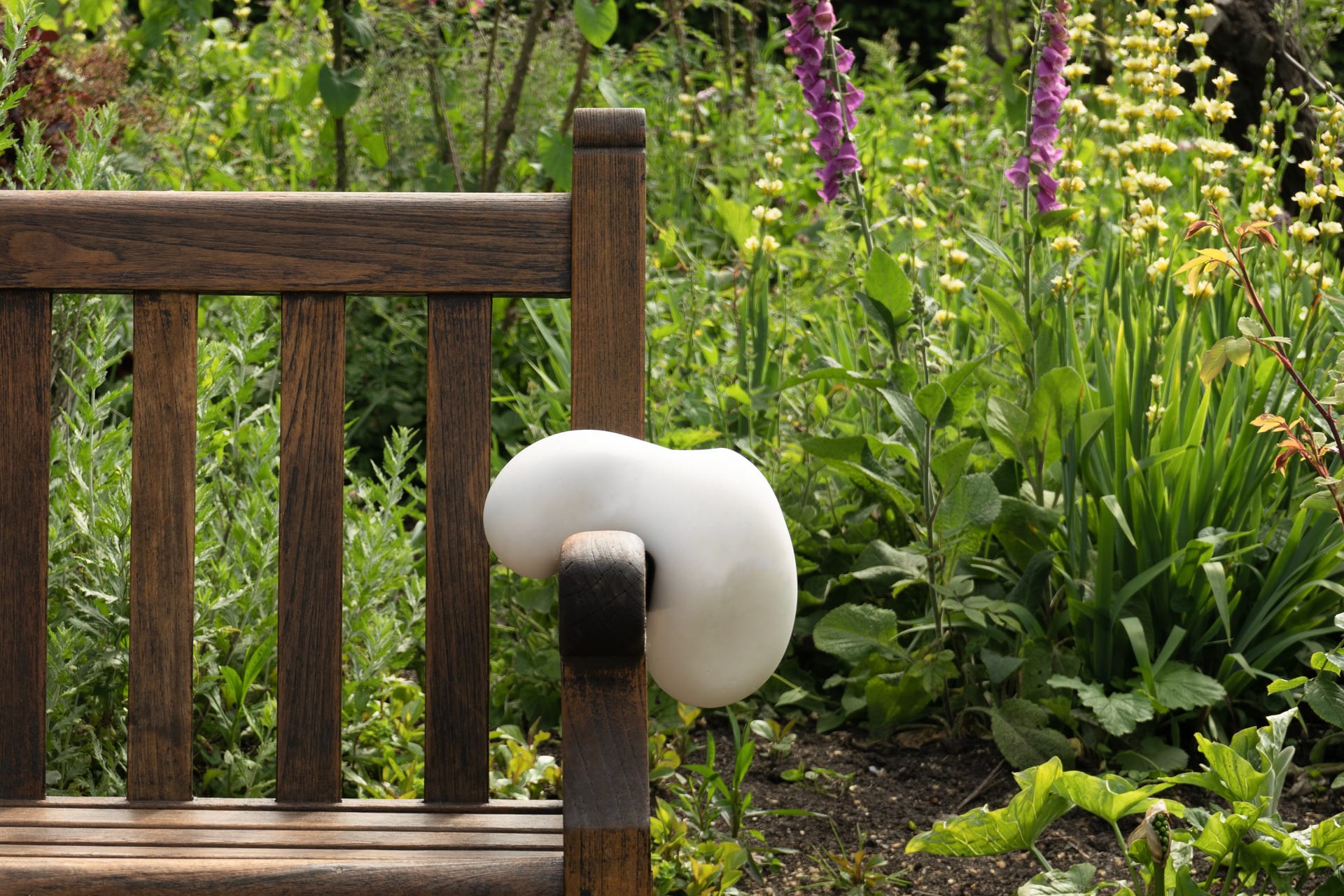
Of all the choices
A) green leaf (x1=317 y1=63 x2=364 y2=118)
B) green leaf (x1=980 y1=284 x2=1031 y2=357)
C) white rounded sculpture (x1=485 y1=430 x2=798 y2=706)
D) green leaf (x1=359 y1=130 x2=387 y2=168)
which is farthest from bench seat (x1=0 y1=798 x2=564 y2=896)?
green leaf (x1=359 y1=130 x2=387 y2=168)

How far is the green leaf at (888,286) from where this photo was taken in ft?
5.67

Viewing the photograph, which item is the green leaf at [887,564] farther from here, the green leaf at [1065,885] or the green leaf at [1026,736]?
the green leaf at [1065,885]

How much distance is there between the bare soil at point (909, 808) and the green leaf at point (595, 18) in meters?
1.49

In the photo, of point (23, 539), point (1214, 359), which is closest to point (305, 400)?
point (23, 539)

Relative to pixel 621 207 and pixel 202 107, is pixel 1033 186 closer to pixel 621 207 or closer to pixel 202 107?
pixel 621 207

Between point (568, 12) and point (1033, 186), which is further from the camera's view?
point (568, 12)

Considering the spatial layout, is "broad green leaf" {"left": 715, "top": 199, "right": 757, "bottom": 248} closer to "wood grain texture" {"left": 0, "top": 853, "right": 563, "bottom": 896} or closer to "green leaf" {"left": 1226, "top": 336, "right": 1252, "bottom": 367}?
"green leaf" {"left": 1226, "top": 336, "right": 1252, "bottom": 367}

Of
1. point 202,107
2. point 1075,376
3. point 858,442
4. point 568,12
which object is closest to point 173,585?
point 858,442

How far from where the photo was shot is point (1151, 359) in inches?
78.7

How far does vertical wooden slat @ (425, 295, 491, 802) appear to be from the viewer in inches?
48.9

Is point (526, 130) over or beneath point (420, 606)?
over

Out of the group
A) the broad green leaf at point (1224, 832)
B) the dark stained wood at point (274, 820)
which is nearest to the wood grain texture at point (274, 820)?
the dark stained wood at point (274, 820)

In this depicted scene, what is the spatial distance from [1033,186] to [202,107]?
2276mm

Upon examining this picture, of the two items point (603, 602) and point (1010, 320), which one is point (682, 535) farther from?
point (1010, 320)
